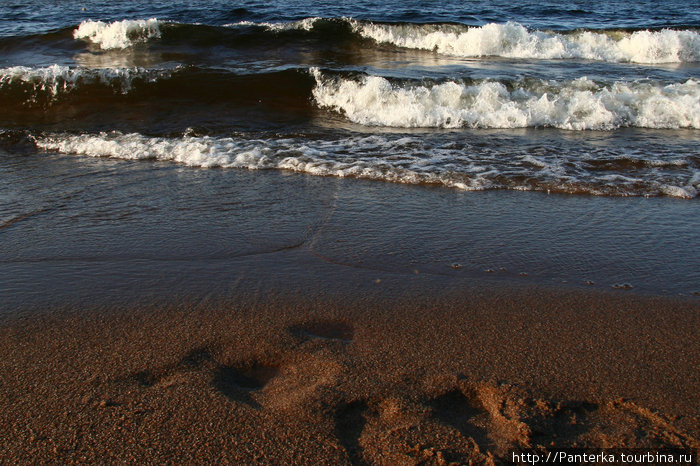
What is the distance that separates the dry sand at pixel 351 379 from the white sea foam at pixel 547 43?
1131cm

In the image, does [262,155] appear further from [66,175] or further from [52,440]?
[52,440]

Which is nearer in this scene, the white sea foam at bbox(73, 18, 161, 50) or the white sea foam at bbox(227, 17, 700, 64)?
the white sea foam at bbox(227, 17, 700, 64)

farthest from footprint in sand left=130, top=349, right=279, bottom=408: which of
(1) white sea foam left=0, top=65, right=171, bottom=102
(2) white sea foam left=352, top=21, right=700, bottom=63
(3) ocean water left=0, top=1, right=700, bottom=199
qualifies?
(2) white sea foam left=352, top=21, right=700, bottom=63

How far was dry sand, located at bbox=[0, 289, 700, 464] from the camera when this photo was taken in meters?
1.99

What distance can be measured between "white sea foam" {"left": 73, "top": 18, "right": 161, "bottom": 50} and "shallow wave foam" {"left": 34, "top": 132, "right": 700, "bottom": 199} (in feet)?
25.4

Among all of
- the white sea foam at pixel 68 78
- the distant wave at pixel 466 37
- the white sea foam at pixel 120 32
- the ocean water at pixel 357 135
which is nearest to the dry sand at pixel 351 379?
the ocean water at pixel 357 135

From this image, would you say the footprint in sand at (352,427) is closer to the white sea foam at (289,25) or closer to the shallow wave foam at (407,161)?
the shallow wave foam at (407,161)

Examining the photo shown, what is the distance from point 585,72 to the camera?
34.0 ft

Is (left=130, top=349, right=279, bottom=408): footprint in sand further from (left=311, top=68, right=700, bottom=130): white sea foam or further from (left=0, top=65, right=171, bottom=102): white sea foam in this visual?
(left=0, top=65, right=171, bottom=102): white sea foam

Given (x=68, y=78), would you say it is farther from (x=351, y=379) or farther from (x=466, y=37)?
(x=351, y=379)

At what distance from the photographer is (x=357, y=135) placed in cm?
694

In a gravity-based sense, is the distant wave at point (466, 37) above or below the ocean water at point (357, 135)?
above

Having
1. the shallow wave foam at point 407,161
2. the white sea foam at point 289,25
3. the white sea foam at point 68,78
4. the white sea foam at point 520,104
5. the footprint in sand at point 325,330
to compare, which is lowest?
the footprint in sand at point 325,330

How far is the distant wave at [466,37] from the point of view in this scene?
12.9 m
